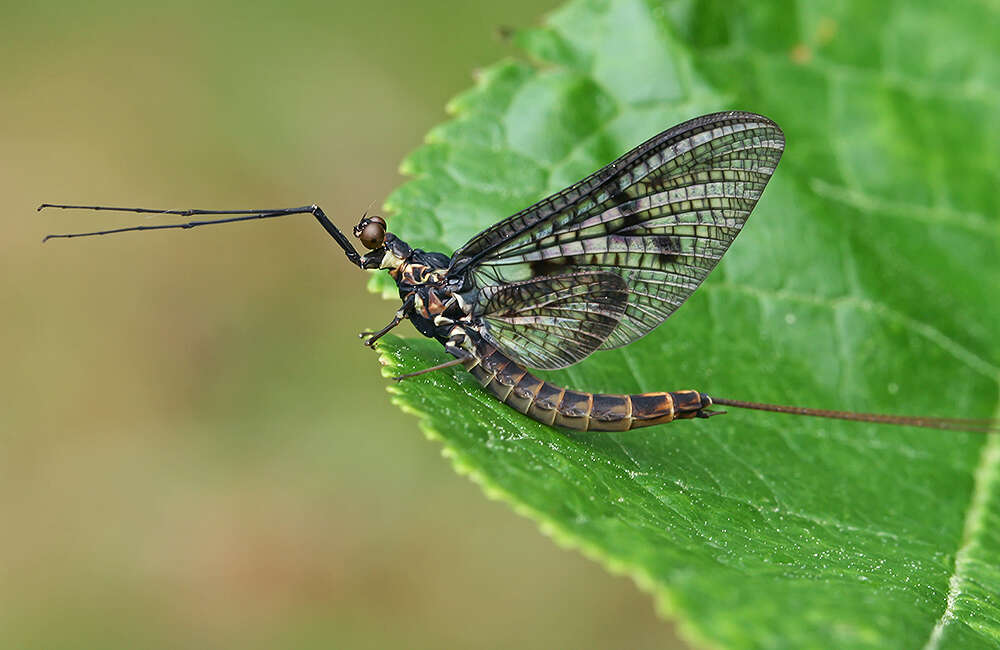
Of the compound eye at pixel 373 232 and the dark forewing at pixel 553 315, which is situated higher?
the compound eye at pixel 373 232

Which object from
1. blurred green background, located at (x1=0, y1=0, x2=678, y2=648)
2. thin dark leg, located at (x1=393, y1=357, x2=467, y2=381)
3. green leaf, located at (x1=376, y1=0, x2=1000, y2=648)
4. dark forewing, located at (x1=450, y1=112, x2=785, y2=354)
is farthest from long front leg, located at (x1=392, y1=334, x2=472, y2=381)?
blurred green background, located at (x1=0, y1=0, x2=678, y2=648)

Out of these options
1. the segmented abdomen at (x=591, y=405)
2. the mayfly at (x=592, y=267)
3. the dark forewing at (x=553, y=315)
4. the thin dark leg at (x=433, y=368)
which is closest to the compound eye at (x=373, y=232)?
the mayfly at (x=592, y=267)

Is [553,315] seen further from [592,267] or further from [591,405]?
[591,405]

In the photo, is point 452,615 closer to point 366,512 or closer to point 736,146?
point 366,512

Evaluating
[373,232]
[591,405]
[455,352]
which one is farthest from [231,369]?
[591,405]

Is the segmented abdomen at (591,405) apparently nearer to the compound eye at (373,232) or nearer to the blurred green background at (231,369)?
the compound eye at (373,232)
